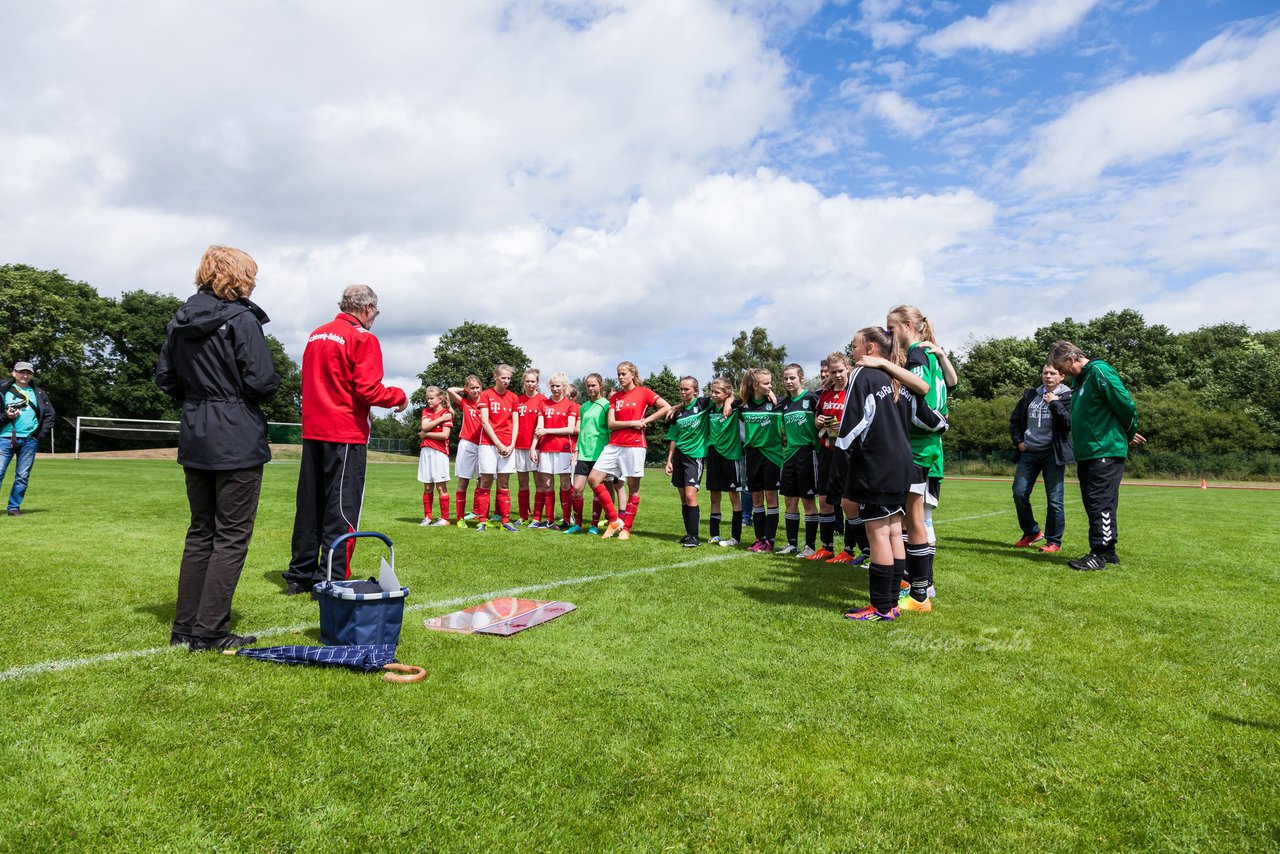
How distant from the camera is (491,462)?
32.3ft

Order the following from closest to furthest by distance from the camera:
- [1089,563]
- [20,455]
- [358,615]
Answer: [358,615] → [1089,563] → [20,455]

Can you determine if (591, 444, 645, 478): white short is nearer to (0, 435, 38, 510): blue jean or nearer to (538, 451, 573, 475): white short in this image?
(538, 451, 573, 475): white short

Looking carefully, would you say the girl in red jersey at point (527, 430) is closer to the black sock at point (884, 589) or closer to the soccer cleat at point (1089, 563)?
the black sock at point (884, 589)

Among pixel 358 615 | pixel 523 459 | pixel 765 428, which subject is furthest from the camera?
pixel 523 459

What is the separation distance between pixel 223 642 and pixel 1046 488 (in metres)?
8.68

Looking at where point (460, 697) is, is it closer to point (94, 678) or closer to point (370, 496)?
point (94, 678)

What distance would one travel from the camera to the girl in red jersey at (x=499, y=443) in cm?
975

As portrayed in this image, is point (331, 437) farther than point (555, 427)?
No

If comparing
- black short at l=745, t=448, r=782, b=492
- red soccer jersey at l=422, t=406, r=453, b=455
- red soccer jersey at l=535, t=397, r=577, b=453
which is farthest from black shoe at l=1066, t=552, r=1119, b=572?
red soccer jersey at l=422, t=406, r=453, b=455

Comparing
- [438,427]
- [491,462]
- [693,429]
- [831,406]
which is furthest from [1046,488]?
[438,427]

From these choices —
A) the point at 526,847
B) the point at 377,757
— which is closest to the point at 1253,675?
the point at 526,847

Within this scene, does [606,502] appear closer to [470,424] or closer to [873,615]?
[470,424]

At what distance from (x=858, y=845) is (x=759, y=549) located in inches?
246

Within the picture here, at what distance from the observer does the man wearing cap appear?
991cm
